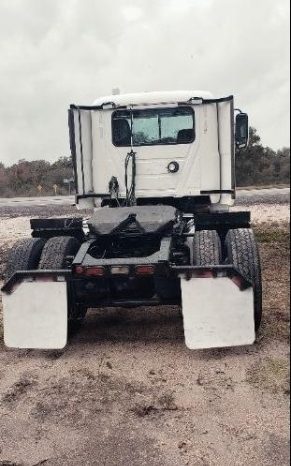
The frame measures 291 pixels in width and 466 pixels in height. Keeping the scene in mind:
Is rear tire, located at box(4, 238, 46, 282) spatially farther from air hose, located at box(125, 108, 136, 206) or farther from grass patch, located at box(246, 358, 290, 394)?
grass patch, located at box(246, 358, 290, 394)

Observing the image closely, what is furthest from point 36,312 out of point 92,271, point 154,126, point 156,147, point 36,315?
point 154,126

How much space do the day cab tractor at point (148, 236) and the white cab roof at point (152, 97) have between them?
0.04 ft

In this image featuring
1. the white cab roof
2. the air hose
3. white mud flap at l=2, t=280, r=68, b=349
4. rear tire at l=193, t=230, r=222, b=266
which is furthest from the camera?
the air hose

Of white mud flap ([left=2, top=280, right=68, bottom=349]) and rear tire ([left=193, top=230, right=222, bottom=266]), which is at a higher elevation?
rear tire ([left=193, top=230, right=222, bottom=266])

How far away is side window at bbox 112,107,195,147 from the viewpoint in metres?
5.70

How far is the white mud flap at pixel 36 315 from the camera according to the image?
13.5 ft

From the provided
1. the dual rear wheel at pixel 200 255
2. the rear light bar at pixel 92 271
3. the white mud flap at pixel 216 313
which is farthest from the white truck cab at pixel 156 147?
the white mud flap at pixel 216 313

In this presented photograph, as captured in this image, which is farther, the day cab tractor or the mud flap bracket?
the mud flap bracket

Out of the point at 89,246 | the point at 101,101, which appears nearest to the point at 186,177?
the point at 101,101

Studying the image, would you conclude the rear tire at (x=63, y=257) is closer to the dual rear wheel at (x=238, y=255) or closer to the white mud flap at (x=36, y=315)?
the white mud flap at (x=36, y=315)

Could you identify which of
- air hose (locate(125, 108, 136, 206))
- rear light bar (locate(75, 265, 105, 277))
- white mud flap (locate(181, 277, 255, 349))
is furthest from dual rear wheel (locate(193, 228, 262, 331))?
air hose (locate(125, 108, 136, 206))

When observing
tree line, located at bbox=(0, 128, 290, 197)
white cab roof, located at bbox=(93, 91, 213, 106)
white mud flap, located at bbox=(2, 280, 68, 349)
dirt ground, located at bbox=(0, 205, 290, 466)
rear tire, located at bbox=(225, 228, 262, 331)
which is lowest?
dirt ground, located at bbox=(0, 205, 290, 466)

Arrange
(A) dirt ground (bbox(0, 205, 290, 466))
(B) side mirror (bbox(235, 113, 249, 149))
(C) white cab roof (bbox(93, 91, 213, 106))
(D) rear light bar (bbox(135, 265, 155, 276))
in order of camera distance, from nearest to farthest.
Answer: (A) dirt ground (bbox(0, 205, 290, 466)) → (D) rear light bar (bbox(135, 265, 155, 276)) → (B) side mirror (bbox(235, 113, 249, 149)) → (C) white cab roof (bbox(93, 91, 213, 106))

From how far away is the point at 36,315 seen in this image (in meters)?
4.13
